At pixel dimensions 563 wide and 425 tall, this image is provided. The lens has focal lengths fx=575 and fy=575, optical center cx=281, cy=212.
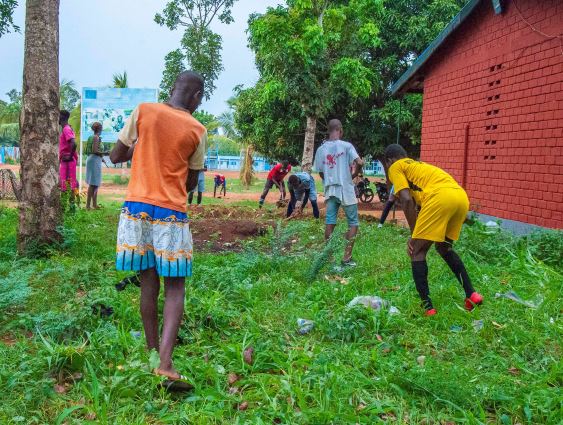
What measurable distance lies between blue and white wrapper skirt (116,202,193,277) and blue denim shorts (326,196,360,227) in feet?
13.7

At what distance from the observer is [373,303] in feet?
15.8

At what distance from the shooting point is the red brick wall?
850cm

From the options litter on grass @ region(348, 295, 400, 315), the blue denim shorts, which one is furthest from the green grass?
the blue denim shorts

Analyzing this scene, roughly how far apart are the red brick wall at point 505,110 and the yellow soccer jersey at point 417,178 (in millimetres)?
4066

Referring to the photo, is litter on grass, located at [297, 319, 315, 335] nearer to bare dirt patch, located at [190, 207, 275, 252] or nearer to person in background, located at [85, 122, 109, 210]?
bare dirt patch, located at [190, 207, 275, 252]

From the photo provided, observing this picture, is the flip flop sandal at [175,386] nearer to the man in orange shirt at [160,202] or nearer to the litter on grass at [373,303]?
the man in orange shirt at [160,202]

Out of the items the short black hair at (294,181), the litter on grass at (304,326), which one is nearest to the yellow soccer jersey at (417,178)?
the litter on grass at (304,326)

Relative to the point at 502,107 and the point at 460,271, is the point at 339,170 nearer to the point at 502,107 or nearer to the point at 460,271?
the point at 460,271

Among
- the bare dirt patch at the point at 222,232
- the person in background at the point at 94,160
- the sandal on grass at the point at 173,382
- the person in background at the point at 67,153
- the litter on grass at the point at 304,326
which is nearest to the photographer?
the sandal on grass at the point at 173,382

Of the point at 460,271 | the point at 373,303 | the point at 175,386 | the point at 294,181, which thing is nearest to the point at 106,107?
the point at 294,181

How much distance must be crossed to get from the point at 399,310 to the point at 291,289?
3.71 ft

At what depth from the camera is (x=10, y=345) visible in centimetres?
384

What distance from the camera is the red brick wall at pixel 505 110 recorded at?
27.9 feet

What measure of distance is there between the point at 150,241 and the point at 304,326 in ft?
5.42
